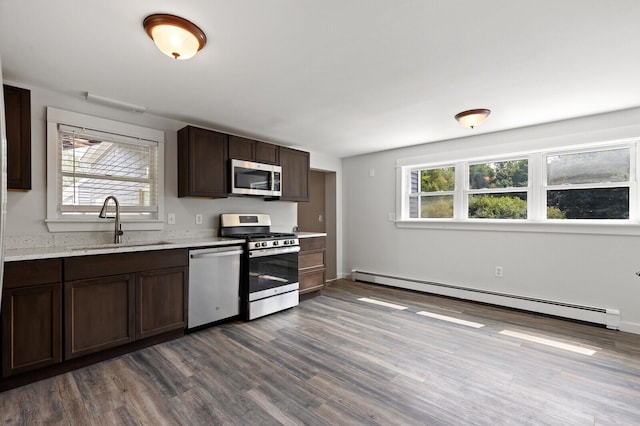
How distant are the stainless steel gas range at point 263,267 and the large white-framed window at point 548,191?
209 centimetres

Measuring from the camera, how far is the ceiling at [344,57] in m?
1.74

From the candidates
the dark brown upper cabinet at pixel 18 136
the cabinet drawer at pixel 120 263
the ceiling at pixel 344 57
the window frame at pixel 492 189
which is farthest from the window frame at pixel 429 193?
the dark brown upper cabinet at pixel 18 136

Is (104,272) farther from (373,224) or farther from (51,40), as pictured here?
(373,224)

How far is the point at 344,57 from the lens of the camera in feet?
7.27

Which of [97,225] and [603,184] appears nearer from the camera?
[97,225]

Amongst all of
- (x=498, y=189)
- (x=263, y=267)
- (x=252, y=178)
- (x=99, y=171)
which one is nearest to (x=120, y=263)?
(x=99, y=171)

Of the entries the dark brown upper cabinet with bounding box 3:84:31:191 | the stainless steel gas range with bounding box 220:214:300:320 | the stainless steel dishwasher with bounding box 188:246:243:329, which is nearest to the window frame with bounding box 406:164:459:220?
the stainless steel gas range with bounding box 220:214:300:320

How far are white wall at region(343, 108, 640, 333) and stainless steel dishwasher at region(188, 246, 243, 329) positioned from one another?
2.61 metres

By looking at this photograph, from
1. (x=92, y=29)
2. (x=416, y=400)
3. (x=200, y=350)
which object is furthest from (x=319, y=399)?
(x=92, y=29)

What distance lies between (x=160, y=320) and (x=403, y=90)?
9.67ft

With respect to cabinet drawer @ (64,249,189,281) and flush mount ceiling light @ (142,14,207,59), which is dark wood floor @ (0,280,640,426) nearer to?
cabinet drawer @ (64,249,189,281)

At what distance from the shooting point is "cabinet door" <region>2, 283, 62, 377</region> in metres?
2.13

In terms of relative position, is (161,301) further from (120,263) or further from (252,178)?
(252,178)

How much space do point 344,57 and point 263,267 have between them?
7.74ft
